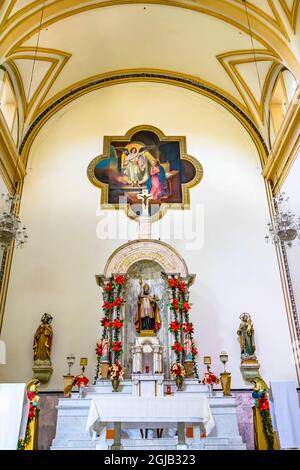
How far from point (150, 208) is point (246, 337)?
4330 millimetres

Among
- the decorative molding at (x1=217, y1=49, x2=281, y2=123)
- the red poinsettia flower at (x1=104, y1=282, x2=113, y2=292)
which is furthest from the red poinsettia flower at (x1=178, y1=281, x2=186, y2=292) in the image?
the decorative molding at (x1=217, y1=49, x2=281, y2=123)

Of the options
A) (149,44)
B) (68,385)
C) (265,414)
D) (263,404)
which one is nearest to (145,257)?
(68,385)

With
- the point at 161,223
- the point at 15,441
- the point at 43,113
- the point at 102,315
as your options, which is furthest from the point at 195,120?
the point at 15,441

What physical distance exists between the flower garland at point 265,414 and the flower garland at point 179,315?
2.53 metres

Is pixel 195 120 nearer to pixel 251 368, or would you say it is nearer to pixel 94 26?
pixel 94 26

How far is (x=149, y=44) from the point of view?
1241cm

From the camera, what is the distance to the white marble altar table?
6609 mm

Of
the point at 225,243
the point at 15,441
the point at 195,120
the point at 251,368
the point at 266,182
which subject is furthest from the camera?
the point at 195,120

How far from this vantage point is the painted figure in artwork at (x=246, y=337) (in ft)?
32.0

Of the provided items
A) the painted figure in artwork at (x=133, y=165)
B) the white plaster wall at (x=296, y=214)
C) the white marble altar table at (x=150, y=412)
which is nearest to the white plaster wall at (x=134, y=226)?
the white plaster wall at (x=296, y=214)

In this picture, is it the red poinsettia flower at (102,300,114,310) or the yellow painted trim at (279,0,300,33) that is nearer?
the yellow painted trim at (279,0,300,33)

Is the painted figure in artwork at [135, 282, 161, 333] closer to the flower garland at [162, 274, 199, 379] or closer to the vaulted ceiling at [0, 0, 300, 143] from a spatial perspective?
the flower garland at [162, 274, 199, 379]

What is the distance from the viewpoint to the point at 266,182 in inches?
477

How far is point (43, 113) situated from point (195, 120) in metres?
4.68
